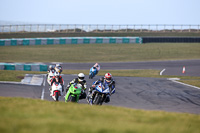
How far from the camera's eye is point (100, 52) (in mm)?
53719

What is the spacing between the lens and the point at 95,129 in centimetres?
686

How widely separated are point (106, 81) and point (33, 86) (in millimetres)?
8180

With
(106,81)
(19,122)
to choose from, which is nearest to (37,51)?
(106,81)

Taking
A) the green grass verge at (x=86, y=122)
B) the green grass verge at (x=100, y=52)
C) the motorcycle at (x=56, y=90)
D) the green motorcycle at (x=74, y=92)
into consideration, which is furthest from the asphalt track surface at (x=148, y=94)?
the green grass verge at (x=100, y=52)

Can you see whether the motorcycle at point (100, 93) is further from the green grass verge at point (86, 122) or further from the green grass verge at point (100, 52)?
the green grass verge at point (100, 52)

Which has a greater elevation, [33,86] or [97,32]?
[97,32]

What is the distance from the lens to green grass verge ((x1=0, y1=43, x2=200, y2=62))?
49.3 meters

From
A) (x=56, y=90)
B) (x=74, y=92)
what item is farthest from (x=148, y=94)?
(x=74, y=92)

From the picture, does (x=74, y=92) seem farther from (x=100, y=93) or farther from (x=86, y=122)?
(x=86, y=122)

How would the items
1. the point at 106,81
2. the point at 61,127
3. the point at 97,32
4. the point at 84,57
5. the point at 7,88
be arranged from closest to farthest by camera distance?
1. the point at 61,127
2. the point at 106,81
3. the point at 7,88
4. the point at 84,57
5. the point at 97,32

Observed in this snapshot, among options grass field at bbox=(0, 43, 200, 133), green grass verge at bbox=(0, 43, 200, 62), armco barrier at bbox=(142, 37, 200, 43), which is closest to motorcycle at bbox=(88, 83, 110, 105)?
grass field at bbox=(0, 43, 200, 133)

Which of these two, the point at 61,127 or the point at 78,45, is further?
the point at 78,45

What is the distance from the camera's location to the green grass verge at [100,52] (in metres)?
49.3

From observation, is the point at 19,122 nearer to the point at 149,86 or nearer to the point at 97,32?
the point at 149,86
